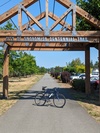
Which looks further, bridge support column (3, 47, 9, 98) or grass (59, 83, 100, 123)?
bridge support column (3, 47, 9, 98)

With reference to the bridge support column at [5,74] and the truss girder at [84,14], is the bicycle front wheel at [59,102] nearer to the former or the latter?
the truss girder at [84,14]

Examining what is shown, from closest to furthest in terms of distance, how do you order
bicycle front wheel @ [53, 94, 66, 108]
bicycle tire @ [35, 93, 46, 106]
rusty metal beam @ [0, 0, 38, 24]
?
bicycle front wheel @ [53, 94, 66, 108] → bicycle tire @ [35, 93, 46, 106] → rusty metal beam @ [0, 0, 38, 24]

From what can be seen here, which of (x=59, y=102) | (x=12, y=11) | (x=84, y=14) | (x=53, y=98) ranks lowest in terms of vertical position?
(x=59, y=102)

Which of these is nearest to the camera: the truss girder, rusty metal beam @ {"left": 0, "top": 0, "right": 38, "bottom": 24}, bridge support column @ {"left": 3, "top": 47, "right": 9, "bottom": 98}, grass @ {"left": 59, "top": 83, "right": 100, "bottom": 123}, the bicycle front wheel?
grass @ {"left": 59, "top": 83, "right": 100, "bottom": 123}

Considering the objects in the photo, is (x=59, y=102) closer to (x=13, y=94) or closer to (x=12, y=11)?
(x=12, y=11)

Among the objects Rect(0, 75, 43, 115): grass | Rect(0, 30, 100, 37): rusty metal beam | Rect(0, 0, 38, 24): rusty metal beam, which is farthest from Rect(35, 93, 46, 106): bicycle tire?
Rect(0, 0, 38, 24): rusty metal beam

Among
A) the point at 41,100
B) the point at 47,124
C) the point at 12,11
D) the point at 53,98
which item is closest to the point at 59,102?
the point at 53,98

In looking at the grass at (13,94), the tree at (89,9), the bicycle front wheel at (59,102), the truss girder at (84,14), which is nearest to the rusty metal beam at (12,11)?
the truss girder at (84,14)

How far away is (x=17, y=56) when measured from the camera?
4569 centimetres

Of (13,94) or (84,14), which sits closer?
(84,14)

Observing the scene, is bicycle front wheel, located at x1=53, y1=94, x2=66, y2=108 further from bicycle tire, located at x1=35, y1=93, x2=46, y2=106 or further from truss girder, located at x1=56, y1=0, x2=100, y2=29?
truss girder, located at x1=56, y1=0, x2=100, y2=29

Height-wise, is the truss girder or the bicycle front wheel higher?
the truss girder

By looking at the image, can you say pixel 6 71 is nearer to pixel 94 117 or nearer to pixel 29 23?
pixel 29 23

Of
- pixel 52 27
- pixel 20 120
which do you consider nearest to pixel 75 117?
pixel 20 120
